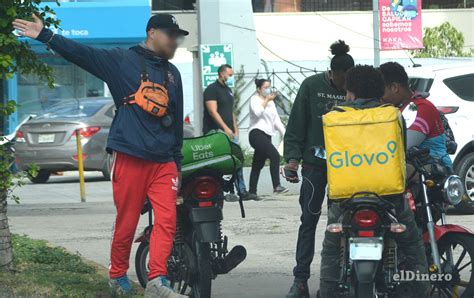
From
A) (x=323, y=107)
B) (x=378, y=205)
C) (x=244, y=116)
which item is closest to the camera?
(x=378, y=205)

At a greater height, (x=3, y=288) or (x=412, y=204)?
(x=412, y=204)

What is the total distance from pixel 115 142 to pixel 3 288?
1.25 m

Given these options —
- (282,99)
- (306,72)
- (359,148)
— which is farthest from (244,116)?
(359,148)

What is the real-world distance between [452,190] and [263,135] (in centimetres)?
829

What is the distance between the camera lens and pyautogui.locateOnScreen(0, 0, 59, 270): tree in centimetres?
692

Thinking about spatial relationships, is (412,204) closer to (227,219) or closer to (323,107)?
(323,107)

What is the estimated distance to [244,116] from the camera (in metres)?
24.9

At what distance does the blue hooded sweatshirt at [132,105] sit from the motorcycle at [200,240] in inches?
15.5

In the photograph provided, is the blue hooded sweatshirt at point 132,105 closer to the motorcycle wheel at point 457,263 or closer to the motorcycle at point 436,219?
the motorcycle at point 436,219

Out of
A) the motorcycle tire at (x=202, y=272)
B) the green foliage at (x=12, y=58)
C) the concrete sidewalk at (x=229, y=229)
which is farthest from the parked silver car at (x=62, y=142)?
the motorcycle tire at (x=202, y=272)

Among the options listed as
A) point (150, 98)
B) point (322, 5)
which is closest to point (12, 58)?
point (150, 98)

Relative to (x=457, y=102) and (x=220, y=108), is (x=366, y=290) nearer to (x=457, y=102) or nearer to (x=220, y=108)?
(x=457, y=102)

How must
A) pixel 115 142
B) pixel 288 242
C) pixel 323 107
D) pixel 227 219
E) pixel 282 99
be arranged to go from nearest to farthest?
pixel 115 142 → pixel 323 107 → pixel 288 242 → pixel 227 219 → pixel 282 99

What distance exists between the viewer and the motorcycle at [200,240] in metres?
6.83
